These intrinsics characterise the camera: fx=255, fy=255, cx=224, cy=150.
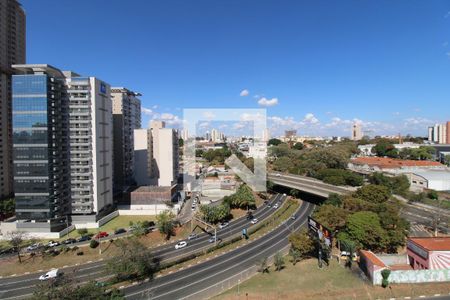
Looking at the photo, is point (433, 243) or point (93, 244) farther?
point (93, 244)

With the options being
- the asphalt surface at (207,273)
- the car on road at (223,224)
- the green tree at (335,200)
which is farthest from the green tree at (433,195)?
the car on road at (223,224)

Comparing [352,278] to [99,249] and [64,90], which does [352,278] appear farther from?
[64,90]

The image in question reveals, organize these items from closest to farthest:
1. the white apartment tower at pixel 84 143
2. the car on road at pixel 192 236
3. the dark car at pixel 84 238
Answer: the dark car at pixel 84 238 → the car on road at pixel 192 236 → the white apartment tower at pixel 84 143

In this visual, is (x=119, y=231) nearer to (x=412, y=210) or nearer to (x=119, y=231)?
(x=119, y=231)

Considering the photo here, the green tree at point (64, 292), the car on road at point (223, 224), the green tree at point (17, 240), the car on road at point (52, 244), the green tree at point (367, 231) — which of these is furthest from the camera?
the car on road at point (223, 224)

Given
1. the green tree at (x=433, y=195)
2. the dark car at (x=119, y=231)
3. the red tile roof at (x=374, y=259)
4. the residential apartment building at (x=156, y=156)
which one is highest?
the residential apartment building at (x=156, y=156)

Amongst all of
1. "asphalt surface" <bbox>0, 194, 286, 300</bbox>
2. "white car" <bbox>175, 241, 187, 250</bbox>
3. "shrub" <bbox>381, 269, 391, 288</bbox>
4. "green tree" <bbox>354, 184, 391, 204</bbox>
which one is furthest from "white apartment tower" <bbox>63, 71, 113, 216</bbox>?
"green tree" <bbox>354, 184, 391, 204</bbox>

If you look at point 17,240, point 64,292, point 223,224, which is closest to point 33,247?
point 17,240

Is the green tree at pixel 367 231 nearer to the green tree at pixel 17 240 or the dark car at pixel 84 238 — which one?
the dark car at pixel 84 238
